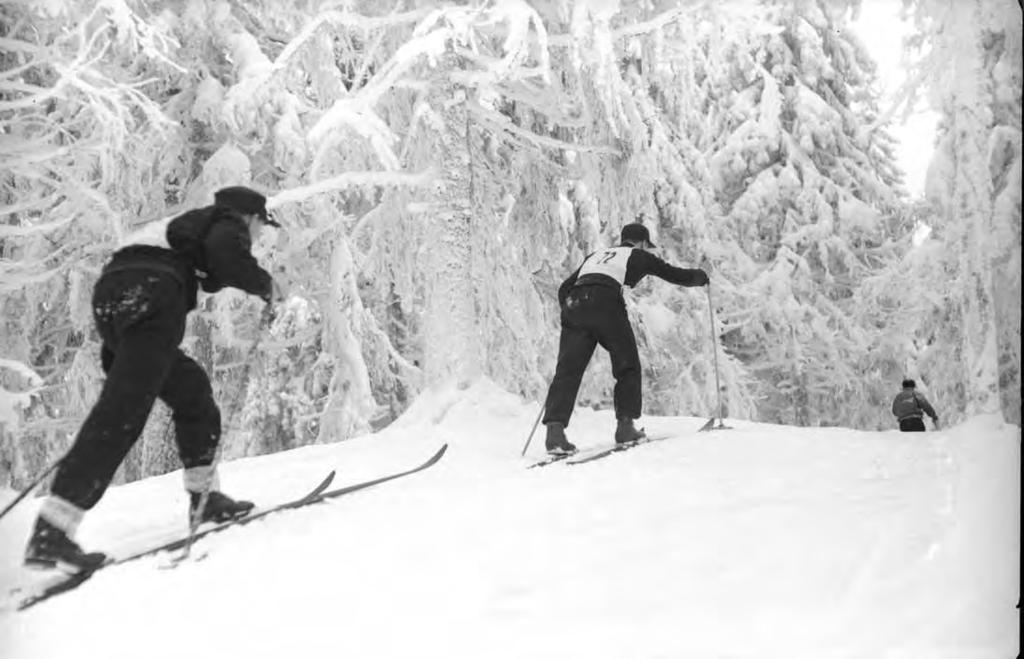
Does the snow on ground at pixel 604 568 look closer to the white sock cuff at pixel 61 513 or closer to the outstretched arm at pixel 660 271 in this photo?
the white sock cuff at pixel 61 513

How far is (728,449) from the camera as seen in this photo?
4922 millimetres

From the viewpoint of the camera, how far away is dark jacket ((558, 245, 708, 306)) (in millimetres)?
5949

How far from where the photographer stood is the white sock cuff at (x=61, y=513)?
325cm

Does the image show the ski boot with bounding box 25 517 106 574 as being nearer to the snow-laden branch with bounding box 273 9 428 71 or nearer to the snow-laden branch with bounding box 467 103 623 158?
the snow-laden branch with bounding box 273 9 428 71

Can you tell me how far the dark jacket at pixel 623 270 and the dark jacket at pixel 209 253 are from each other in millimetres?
2665

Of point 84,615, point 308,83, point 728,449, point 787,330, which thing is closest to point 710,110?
point 787,330

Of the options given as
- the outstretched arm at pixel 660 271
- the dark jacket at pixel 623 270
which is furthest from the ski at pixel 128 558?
the outstretched arm at pixel 660 271

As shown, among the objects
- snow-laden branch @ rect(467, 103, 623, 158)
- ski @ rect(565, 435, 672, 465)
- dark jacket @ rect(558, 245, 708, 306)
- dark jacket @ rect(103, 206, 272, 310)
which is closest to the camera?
dark jacket @ rect(103, 206, 272, 310)

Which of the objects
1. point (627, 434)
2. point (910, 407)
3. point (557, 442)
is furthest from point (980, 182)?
point (557, 442)

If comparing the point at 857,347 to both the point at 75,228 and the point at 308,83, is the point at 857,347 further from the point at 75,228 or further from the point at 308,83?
the point at 75,228

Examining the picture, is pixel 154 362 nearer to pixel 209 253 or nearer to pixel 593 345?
pixel 209 253

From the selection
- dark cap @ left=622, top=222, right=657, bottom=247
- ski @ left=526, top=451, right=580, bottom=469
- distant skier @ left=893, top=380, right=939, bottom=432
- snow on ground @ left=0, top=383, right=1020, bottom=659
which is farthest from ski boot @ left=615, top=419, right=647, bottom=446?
distant skier @ left=893, top=380, right=939, bottom=432

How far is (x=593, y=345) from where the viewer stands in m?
5.93

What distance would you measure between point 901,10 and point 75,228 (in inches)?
362
